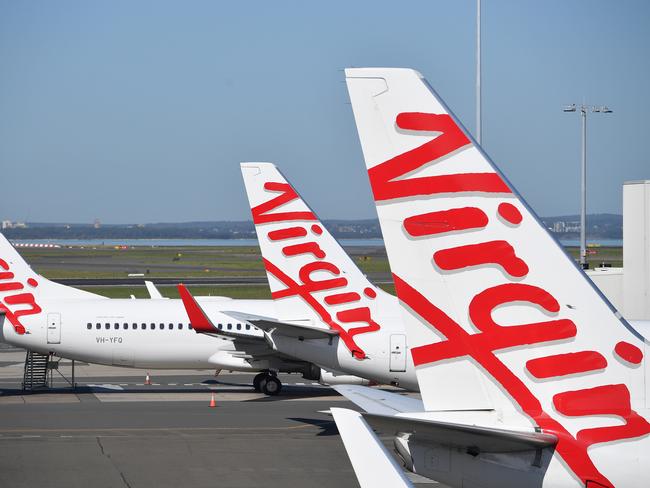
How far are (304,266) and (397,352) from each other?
14.0ft

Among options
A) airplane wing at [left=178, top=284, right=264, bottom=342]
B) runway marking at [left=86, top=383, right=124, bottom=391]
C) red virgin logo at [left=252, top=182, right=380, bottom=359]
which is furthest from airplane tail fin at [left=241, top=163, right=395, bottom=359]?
runway marking at [left=86, top=383, right=124, bottom=391]

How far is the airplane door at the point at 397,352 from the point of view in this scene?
81.5 ft

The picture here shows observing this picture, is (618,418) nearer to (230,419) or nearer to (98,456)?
(98,456)

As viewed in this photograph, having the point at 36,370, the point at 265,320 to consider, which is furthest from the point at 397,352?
the point at 36,370

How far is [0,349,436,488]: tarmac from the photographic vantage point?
19750 millimetres

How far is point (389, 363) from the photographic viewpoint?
81.9ft

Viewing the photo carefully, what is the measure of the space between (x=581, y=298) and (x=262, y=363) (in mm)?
24178

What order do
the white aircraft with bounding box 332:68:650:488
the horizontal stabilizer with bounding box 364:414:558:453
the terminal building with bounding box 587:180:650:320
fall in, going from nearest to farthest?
the horizontal stabilizer with bounding box 364:414:558:453 < the white aircraft with bounding box 332:68:650:488 < the terminal building with bounding box 587:180:650:320

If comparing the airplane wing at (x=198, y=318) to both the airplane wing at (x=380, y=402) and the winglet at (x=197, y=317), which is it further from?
the airplane wing at (x=380, y=402)

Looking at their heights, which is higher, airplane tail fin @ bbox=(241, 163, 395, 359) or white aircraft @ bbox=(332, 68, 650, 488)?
white aircraft @ bbox=(332, 68, 650, 488)

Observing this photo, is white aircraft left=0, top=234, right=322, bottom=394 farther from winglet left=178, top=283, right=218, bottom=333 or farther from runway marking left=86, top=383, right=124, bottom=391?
winglet left=178, top=283, right=218, bottom=333

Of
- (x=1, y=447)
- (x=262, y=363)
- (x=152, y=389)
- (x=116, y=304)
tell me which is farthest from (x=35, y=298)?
(x=1, y=447)

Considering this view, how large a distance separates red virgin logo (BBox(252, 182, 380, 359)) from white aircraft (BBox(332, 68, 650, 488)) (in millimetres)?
17356

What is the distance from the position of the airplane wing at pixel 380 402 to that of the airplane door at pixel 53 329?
891 inches
